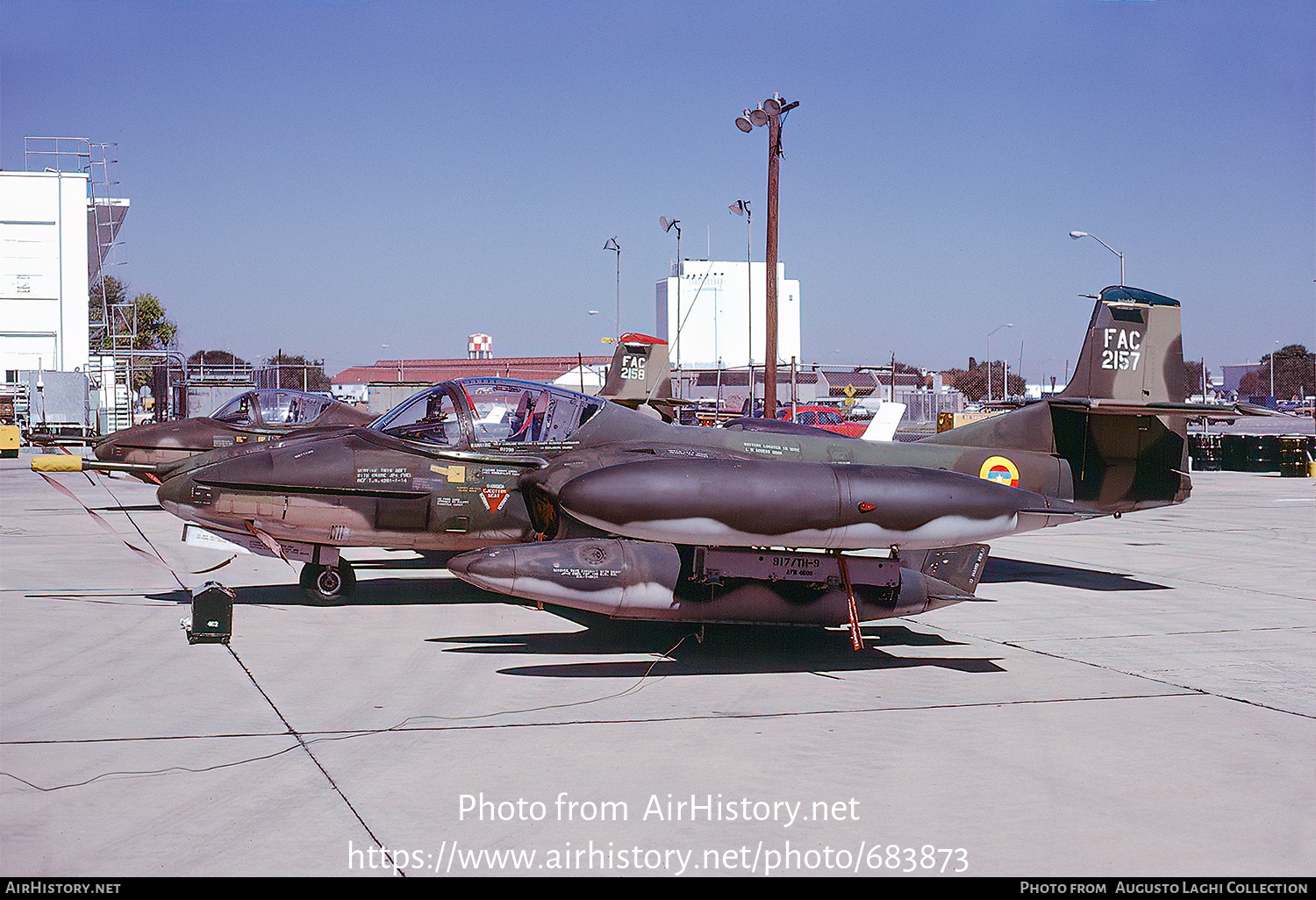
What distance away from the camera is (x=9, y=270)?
54281 mm

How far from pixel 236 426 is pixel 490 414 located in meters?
9.75

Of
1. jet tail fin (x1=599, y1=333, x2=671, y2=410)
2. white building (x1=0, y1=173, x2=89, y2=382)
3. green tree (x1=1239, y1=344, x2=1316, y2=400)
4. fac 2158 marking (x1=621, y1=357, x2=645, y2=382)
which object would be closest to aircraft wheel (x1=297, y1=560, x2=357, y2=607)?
jet tail fin (x1=599, y1=333, x2=671, y2=410)

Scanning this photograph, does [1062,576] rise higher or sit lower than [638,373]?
lower

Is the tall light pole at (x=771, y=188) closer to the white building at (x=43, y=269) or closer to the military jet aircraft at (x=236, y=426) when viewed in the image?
the military jet aircraft at (x=236, y=426)

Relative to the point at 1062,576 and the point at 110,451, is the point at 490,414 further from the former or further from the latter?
the point at 110,451

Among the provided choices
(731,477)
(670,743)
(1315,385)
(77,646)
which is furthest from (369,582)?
(1315,385)

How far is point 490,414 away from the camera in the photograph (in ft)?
36.7

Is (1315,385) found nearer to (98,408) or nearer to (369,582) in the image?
(98,408)

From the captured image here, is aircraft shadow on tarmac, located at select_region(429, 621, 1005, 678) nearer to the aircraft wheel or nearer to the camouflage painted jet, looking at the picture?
the camouflage painted jet

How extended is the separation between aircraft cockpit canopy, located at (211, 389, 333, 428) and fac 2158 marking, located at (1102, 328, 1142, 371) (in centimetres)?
1215

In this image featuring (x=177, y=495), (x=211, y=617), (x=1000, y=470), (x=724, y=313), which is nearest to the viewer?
(x=211, y=617)

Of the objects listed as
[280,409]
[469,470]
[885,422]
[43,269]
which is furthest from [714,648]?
[43,269]

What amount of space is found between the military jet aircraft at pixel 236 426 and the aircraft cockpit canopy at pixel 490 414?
7980 millimetres

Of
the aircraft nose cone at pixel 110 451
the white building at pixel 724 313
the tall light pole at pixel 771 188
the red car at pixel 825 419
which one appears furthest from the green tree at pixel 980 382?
the aircraft nose cone at pixel 110 451
